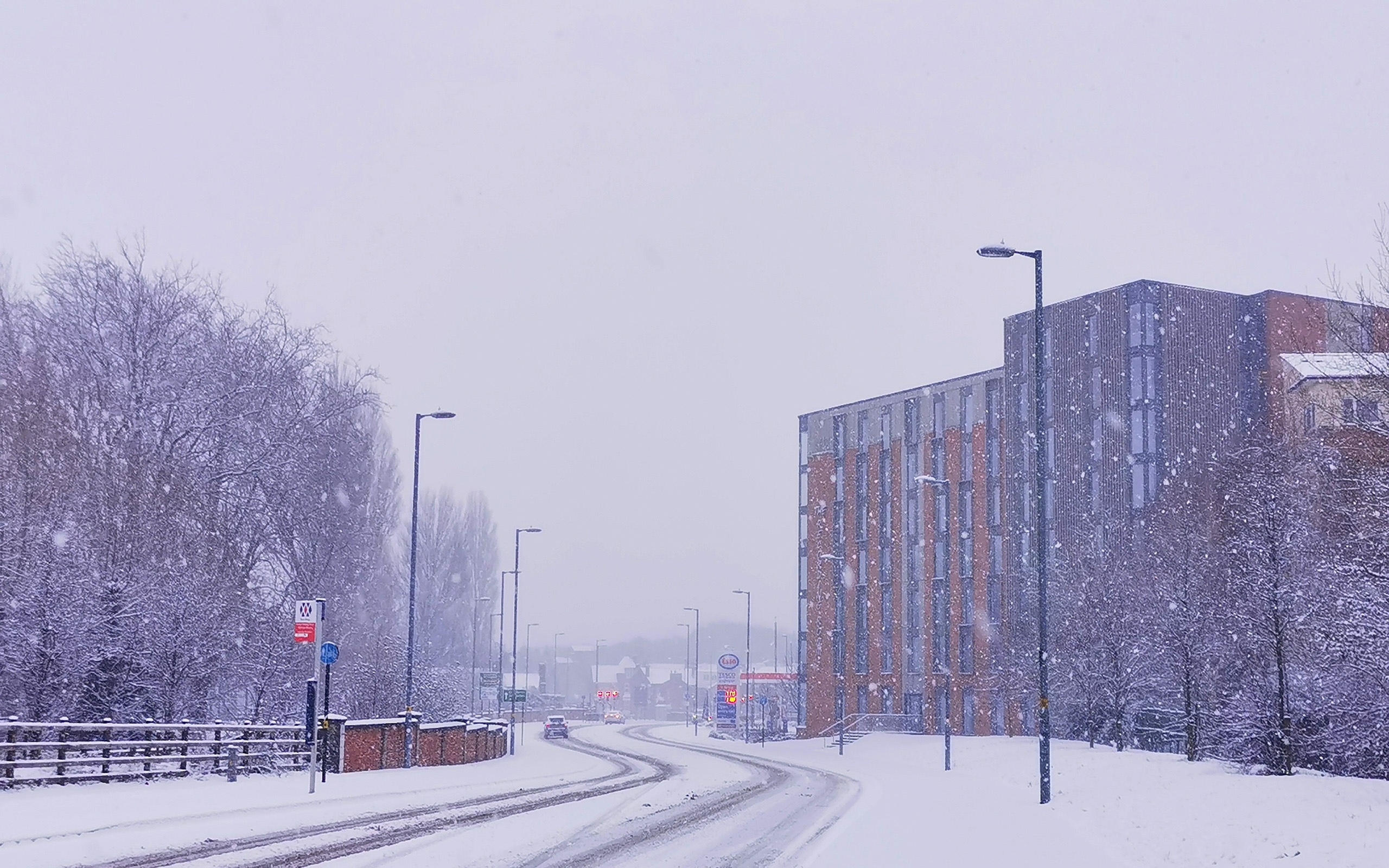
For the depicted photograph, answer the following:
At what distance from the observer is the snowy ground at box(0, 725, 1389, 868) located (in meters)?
14.3

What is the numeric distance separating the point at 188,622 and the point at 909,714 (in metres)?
56.1

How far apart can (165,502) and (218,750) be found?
6.34 m

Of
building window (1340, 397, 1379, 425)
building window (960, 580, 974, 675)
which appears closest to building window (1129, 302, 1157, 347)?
building window (960, 580, 974, 675)

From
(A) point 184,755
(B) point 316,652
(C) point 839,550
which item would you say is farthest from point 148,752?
(C) point 839,550

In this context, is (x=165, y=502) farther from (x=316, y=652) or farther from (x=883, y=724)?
(x=883, y=724)

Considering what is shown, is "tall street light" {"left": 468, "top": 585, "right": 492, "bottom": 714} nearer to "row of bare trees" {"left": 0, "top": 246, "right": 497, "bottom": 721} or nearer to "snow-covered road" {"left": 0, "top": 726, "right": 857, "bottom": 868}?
"row of bare trees" {"left": 0, "top": 246, "right": 497, "bottom": 721}

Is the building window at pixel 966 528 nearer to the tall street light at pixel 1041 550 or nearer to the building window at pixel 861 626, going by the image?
the building window at pixel 861 626

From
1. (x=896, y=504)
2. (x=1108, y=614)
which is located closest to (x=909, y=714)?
(x=896, y=504)

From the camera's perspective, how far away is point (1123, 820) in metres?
20.1

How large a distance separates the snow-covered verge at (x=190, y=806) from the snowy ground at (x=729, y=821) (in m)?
0.06

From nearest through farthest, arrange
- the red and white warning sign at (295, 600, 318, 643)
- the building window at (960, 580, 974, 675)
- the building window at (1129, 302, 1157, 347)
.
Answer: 1. the red and white warning sign at (295, 600, 318, 643)
2. the building window at (1129, 302, 1157, 347)
3. the building window at (960, 580, 974, 675)

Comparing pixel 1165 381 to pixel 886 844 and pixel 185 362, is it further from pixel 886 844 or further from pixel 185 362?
Result: pixel 886 844

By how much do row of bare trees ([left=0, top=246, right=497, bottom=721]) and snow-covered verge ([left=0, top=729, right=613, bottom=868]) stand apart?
13.7ft

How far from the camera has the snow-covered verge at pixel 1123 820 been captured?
1497 cm
